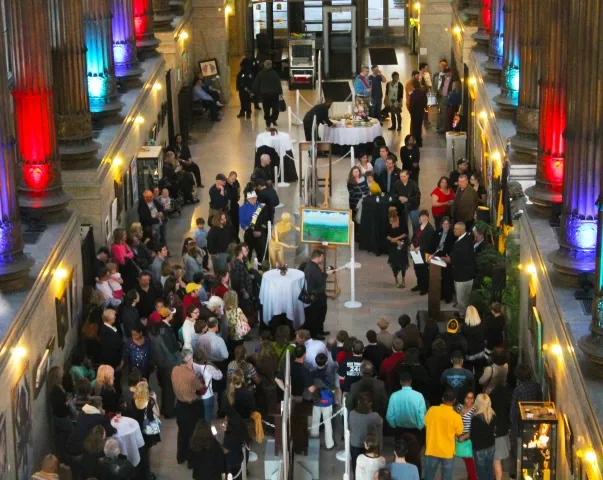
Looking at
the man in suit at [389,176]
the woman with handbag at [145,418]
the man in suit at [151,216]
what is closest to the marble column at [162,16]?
the man in suit at [389,176]

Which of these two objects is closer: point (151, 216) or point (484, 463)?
point (484, 463)

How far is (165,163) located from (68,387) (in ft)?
32.6

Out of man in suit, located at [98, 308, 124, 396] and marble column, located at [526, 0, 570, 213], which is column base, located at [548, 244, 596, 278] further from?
man in suit, located at [98, 308, 124, 396]

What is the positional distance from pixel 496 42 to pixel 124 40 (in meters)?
6.27

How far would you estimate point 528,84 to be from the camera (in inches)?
881

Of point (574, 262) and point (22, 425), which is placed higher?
point (574, 262)

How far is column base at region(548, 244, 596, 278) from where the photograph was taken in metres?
16.1

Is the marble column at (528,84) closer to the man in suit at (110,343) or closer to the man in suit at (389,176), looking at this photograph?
the man in suit at (389,176)

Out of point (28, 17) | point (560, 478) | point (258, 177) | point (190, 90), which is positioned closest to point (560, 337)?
point (560, 478)

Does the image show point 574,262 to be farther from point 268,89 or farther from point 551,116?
point 268,89

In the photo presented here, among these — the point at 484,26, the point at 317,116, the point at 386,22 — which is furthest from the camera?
the point at 386,22

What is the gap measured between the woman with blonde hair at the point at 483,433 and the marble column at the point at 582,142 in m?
→ 1.79

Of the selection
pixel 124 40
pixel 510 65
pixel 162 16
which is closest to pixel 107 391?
pixel 510 65

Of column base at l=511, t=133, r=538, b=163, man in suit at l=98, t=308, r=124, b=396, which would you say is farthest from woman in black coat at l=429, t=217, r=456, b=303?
man in suit at l=98, t=308, r=124, b=396
